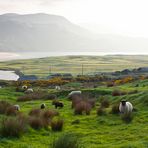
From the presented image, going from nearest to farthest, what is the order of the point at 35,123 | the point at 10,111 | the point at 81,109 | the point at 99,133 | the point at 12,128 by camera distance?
the point at 12,128
the point at 99,133
the point at 35,123
the point at 10,111
the point at 81,109

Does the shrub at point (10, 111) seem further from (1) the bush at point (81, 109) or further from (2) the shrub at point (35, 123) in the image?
(1) the bush at point (81, 109)

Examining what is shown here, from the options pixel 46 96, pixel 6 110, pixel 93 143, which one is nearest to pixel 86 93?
pixel 46 96

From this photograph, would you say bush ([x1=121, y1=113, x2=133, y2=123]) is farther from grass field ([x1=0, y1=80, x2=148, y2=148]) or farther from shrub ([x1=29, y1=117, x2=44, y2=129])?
shrub ([x1=29, y1=117, x2=44, y2=129])

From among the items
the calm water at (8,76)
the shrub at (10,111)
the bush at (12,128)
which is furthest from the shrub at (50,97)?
the calm water at (8,76)

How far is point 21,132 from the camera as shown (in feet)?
53.9

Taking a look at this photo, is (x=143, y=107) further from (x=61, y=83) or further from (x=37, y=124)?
(x=61, y=83)

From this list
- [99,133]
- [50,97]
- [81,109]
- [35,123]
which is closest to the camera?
[99,133]

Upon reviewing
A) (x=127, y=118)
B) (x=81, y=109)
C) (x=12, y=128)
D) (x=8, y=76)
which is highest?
(x=12, y=128)

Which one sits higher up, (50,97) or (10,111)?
(10,111)

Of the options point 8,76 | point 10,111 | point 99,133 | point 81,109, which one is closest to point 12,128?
point 99,133

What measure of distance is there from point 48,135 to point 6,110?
6.40m

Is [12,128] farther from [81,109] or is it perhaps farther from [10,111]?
[81,109]

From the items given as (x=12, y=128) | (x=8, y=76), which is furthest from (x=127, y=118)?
(x=8, y=76)

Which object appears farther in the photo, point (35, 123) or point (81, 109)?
point (81, 109)
